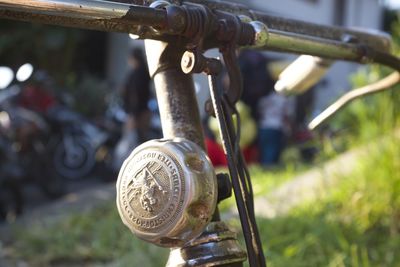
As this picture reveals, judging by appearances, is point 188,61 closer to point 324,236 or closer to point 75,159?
point 324,236

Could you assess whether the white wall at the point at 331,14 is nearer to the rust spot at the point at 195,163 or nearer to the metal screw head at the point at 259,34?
the metal screw head at the point at 259,34

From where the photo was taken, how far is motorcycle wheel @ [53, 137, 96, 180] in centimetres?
912

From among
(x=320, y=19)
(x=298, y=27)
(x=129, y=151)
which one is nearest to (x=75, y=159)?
(x=129, y=151)

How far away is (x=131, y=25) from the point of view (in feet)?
3.74

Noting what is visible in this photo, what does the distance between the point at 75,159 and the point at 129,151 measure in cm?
114

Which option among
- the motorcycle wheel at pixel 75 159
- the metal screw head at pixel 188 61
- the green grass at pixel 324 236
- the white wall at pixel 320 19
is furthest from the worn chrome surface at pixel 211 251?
the white wall at pixel 320 19

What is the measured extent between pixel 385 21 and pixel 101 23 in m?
22.3

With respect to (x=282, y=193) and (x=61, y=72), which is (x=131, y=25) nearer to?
(x=282, y=193)

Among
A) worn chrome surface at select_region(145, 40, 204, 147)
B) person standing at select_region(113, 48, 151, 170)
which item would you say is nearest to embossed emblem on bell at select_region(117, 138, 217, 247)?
worn chrome surface at select_region(145, 40, 204, 147)

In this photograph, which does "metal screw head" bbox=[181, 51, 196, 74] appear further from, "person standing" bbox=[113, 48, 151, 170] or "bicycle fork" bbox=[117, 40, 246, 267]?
"person standing" bbox=[113, 48, 151, 170]

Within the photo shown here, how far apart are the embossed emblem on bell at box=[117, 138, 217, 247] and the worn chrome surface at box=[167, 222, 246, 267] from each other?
0.04m

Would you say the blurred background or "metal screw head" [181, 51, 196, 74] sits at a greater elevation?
the blurred background

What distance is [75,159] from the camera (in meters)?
9.22

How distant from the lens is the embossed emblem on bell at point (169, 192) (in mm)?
1084
